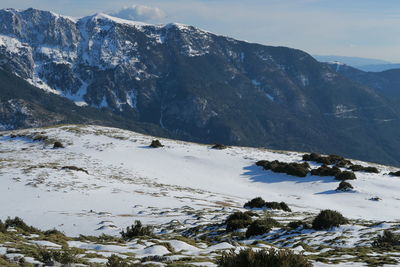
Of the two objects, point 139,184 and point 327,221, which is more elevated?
point 327,221

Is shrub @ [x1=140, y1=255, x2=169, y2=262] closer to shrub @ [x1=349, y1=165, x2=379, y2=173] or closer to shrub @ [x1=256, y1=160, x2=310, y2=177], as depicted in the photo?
shrub @ [x1=256, y1=160, x2=310, y2=177]

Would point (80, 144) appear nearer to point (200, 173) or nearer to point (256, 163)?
point (200, 173)

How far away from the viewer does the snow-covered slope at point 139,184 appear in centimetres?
2181

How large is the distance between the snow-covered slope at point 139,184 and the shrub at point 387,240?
9.51m

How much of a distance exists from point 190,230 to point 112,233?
3.63 m

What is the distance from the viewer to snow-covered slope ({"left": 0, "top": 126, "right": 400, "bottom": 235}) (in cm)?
2181

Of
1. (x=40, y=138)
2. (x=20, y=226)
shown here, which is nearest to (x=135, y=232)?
(x=20, y=226)

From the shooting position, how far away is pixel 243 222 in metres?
17.1

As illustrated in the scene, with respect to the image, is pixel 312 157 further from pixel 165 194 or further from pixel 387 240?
pixel 387 240

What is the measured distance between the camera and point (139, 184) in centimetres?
3059

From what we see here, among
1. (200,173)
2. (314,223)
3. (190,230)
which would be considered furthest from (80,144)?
(314,223)

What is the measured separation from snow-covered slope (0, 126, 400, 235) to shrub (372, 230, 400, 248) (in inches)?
375

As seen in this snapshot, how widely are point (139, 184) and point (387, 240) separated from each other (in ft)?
67.7

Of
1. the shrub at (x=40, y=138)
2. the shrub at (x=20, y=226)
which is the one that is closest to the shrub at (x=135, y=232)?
the shrub at (x=20, y=226)
